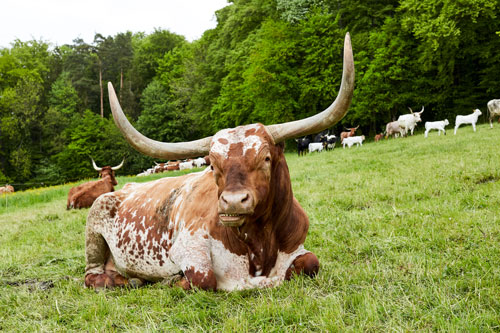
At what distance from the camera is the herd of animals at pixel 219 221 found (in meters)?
2.50

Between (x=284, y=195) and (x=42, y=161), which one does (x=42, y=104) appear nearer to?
(x=42, y=161)

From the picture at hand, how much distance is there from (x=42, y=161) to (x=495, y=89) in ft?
168

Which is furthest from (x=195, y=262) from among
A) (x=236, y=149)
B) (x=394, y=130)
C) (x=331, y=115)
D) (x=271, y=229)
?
(x=394, y=130)

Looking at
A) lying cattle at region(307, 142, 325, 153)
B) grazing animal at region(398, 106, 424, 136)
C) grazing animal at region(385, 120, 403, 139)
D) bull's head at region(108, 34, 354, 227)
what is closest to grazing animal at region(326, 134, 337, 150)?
lying cattle at region(307, 142, 325, 153)

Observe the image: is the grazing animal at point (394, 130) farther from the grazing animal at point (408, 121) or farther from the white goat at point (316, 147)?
→ the white goat at point (316, 147)

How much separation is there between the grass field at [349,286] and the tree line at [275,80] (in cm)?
1870

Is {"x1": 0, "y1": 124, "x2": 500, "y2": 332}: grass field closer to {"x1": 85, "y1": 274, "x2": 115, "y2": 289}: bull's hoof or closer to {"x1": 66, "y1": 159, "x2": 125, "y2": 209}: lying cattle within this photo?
{"x1": 85, "y1": 274, "x2": 115, "y2": 289}: bull's hoof

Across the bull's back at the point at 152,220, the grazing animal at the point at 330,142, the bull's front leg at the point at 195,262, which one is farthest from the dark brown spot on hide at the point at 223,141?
the grazing animal at the point at 330,142

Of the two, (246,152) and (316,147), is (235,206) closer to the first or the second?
(246,152)

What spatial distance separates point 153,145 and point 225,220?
111 cm

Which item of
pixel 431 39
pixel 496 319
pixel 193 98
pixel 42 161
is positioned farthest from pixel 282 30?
pixel 42 161

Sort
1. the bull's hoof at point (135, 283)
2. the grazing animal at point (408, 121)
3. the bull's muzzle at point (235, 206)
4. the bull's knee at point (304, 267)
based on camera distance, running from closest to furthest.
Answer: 1. the bull's muzzle at point (235, 206)
2. the bull's knee at point (304, 267)
3. the bull's hoof at point (135, 283)
4. the grazing animal at point (408, 121)

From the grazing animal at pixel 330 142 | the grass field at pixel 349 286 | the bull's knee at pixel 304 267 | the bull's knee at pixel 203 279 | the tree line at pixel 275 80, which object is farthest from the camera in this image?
the tree line at pixel 275 80

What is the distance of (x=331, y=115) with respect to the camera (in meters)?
2.67
